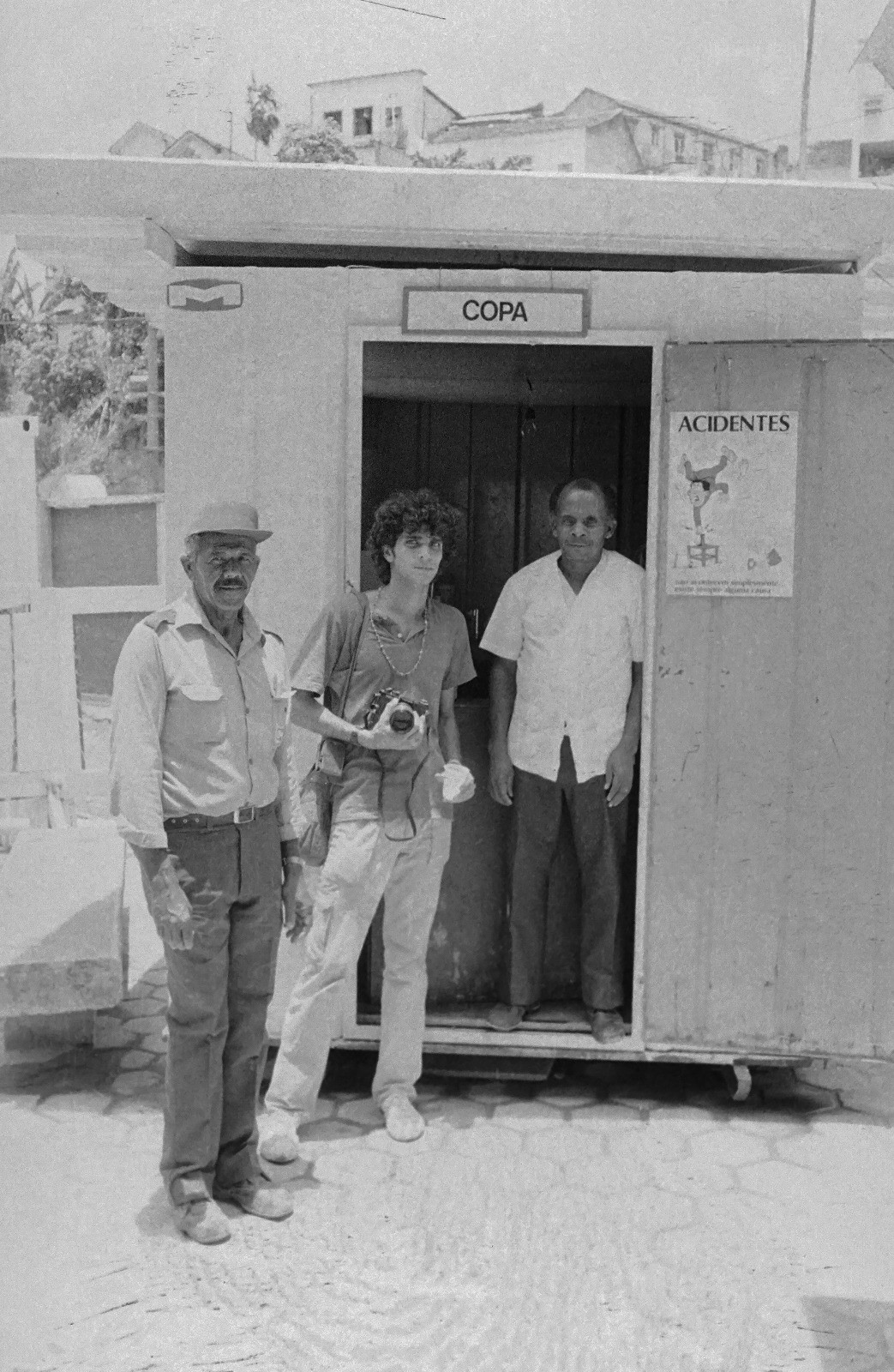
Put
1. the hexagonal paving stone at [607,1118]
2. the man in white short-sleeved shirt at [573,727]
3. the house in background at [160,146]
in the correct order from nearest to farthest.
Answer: the hexagonal paving stone at [607,1118] → the man in white short-sleeved shirt at [573,727] → the house in background at [160,146]

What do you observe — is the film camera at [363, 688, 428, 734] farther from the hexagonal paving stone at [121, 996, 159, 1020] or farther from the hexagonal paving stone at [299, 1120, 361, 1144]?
the hexagonal paving stone at [121, 996, 159, 1020]

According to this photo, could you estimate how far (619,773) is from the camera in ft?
14.3

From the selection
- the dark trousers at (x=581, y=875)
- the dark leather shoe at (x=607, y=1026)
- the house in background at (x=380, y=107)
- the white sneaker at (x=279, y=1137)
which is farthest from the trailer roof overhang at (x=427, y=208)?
the house in background at (x=380, y=107)

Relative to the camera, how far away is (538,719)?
14.4ft

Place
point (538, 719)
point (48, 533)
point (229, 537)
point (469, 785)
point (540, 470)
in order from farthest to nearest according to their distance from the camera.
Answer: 1. point (48, 533)
2. point (540, 470)
3. point (538, 719)
4. point (469, 785)
5. point (229, 537)

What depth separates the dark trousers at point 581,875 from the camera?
14.6ft

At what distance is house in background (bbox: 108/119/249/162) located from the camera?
561 cm

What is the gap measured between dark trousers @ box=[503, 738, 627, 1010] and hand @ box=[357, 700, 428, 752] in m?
0.73

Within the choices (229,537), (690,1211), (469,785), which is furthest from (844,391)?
(690,1211)

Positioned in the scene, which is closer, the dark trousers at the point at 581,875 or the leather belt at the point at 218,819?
the leather belt at the point at 218,819

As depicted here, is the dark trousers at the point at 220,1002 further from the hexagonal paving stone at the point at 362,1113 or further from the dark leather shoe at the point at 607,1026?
the dark leather shoe at the point at 607,1026

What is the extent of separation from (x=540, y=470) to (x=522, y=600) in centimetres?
142

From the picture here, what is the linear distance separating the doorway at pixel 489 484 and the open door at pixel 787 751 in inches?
20.0

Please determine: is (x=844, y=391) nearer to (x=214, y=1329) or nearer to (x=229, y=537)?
(x=229, y=537)
